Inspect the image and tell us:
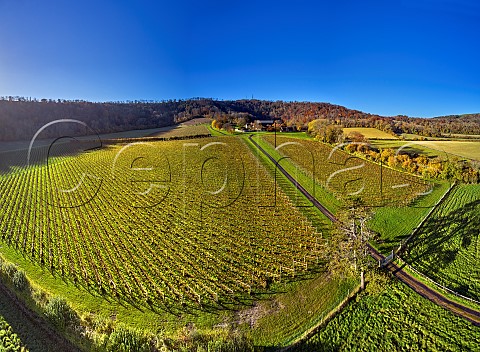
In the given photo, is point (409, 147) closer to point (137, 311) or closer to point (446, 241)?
point (446, 241)

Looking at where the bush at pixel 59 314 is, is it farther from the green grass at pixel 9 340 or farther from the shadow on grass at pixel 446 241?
the shadow on grass at pixel 446 241

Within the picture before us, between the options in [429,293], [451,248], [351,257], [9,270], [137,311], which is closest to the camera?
[137,311]

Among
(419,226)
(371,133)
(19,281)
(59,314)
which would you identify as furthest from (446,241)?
(371,133)

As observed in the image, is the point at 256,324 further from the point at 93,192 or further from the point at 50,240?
the point at 93,192

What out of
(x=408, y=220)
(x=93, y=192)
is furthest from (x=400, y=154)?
(x=93, y=192)

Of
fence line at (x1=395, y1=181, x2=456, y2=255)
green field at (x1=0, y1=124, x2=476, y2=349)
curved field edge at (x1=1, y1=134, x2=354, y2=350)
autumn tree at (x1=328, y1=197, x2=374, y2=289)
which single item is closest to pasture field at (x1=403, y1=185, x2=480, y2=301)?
fence line at (x1=395, y1=181, x2=456, y2=255)
